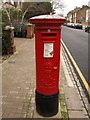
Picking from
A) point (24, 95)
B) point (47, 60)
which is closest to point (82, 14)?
point (24, 95)

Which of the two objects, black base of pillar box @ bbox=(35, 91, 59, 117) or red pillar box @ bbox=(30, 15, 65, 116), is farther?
black base of pillar box @ bbox=(35, 91, 59, 117)

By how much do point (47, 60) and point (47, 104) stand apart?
0.84 meters

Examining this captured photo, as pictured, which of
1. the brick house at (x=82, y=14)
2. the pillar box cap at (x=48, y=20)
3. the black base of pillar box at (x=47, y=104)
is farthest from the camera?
the brick house at (x=82, y=14)

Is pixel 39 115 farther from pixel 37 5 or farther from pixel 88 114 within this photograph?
pixel 37 5

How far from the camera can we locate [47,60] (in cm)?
406

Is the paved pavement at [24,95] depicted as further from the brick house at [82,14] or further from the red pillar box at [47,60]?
the brick house at [82,14]

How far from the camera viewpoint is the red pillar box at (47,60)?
12.8ft

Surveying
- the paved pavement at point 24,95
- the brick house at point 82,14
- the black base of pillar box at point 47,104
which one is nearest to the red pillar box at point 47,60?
the black base of pillar box at point 47,104

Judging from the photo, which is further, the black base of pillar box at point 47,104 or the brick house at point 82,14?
the brick house at point 82,14

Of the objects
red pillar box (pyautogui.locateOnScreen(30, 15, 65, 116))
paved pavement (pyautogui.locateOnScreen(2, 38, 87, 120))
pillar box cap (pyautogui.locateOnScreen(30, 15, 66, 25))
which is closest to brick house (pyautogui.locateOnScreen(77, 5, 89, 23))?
paved pavement (pyautogui.locateOnScreen(2, 38, 87, 120))

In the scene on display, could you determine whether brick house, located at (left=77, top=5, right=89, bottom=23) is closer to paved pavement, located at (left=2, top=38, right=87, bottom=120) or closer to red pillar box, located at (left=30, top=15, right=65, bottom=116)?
paved pavement, located at (left=2, top=38, right=87, bottom=120)

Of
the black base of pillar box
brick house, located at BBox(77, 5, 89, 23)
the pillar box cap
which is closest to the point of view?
the pillar box cap

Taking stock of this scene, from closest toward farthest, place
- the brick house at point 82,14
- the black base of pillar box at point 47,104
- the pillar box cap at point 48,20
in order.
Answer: the pillar box cap at point 48,20 < the black base of pillar box at point 47,104 < the brick house at point 82,14

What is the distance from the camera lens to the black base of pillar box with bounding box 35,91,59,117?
4219 millimetres
